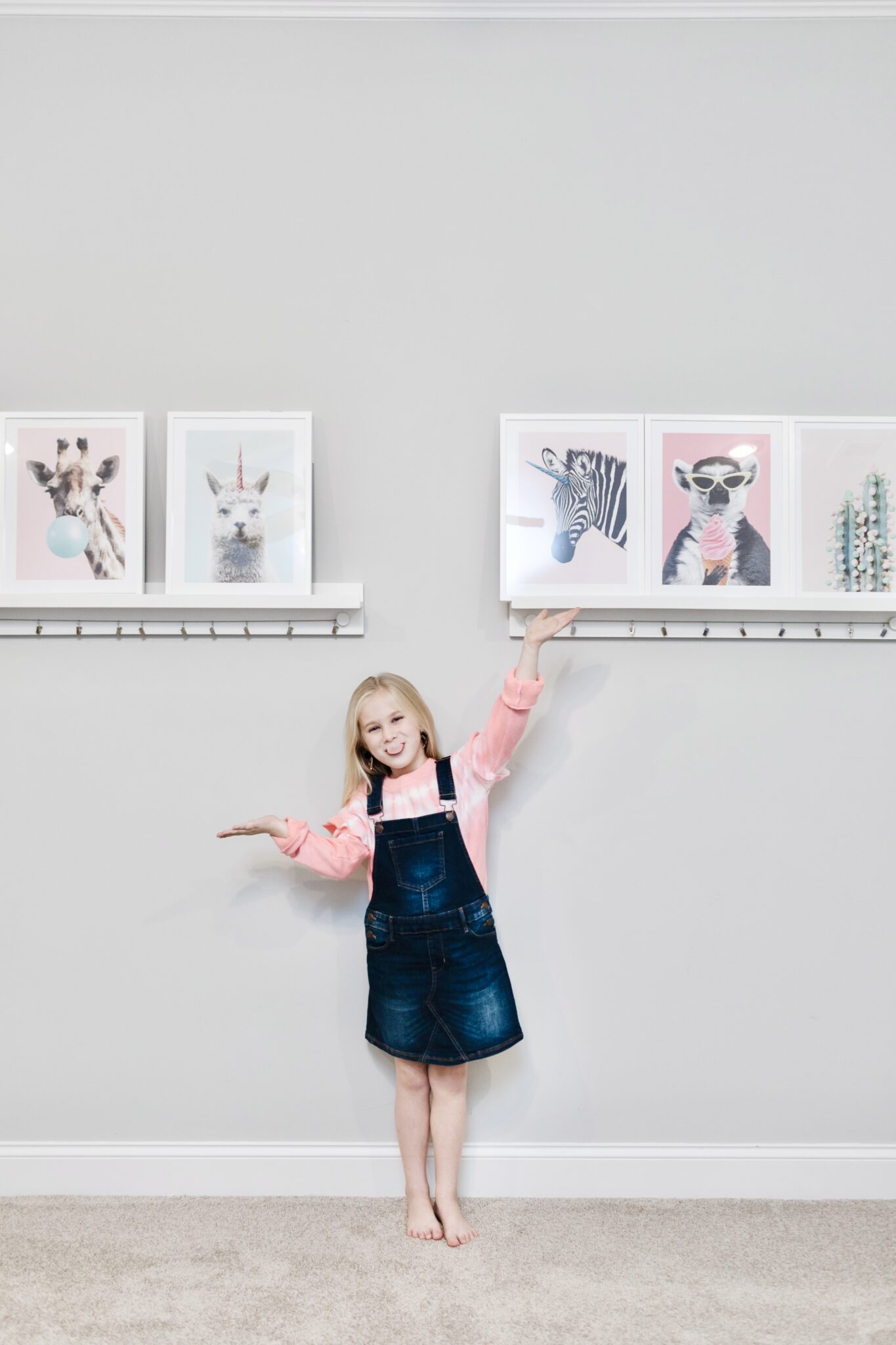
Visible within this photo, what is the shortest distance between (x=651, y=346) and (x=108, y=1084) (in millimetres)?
1952

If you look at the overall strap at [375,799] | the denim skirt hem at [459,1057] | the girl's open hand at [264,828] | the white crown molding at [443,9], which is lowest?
Result: the denim skirt hem at [459,1057]

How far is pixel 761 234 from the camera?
184 cm

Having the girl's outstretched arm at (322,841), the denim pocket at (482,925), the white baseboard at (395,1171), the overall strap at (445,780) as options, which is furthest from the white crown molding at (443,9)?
the white baseboard at (395,1171)

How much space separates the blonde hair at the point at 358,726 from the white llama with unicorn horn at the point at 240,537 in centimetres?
30

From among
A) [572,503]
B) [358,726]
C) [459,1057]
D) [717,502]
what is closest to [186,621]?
[358,726]

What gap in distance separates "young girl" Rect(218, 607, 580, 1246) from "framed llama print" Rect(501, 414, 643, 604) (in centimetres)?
14

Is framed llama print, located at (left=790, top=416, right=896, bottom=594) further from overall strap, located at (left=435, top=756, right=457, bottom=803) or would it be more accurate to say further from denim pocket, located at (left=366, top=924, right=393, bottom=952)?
denim pocket, located at (left=366, top=924, right=393, bottom=952)

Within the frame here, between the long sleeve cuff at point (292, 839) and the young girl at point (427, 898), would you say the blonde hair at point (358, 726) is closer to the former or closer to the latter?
the young girl at point (427, 898)

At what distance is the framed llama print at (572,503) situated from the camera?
1.77 metres

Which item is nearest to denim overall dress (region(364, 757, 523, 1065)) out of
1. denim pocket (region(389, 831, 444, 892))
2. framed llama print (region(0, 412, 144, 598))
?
denim pocket (region(389, 831, 444, 892))

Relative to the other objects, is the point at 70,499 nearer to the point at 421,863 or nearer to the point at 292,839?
the point at 292,839

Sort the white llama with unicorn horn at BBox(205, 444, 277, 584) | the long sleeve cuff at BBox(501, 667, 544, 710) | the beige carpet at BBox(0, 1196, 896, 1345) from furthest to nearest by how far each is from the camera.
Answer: the white llama with unicorn horn at BBox(205, 444, 277, 584)
the long sleeve cuff at BBox(501, 667, 544, 710)
the beige carpet at BBox(0, 1196, 896, 1345)

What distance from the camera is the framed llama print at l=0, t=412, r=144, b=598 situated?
177 centimetres

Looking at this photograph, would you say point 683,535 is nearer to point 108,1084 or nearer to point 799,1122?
point 799,1122
